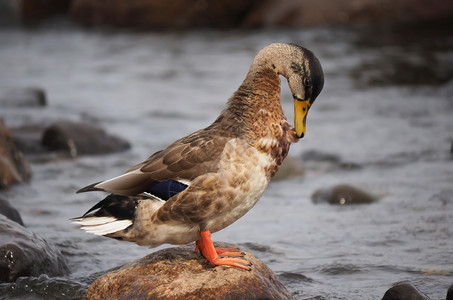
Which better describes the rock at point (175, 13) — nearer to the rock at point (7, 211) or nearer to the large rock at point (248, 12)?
the large rock at point (248, 12)

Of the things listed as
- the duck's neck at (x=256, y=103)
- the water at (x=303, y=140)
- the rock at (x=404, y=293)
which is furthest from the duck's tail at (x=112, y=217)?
the rock at (x=404, y=293)

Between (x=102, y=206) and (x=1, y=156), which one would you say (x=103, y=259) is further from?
(x=1, y=156)

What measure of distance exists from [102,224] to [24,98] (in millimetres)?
8076

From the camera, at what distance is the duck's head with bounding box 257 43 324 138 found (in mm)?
4754

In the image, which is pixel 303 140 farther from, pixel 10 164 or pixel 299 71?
pixel 299 71

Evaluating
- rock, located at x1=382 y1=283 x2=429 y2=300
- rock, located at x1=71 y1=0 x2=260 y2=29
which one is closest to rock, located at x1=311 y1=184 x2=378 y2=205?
rock, located at x1=382 y1=283 x2=429 y2=300

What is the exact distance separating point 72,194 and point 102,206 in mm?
3697

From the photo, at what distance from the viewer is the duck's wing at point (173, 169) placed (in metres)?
4.72

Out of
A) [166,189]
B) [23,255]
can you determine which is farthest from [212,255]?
[23,255]

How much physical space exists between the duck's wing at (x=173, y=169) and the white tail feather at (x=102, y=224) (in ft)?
0.57

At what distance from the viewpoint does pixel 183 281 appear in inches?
192

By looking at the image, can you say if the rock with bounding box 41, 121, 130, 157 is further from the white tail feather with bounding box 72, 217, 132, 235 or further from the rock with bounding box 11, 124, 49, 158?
the white tail feather with bounding box 72, 217, 132, 235

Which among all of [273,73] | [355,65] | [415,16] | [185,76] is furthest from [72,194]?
[415,16]

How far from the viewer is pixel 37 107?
40.2 ft
